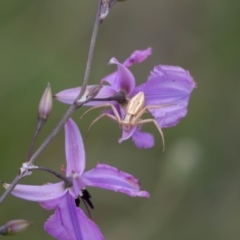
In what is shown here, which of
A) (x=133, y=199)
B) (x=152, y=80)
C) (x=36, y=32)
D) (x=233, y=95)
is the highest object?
(x=152, y=80)

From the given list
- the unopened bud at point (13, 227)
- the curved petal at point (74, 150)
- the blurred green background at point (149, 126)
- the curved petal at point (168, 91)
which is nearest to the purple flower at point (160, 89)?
the curved petal at point (168, 91)

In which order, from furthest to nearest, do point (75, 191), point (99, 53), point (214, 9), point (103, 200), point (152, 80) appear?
point (214, 9), point (99, 53), point (103, 200), point (152, 80), point (75, 191)

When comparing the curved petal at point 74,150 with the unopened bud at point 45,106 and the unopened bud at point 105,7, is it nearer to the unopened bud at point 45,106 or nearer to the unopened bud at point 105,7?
the unopened bud at point 45,106

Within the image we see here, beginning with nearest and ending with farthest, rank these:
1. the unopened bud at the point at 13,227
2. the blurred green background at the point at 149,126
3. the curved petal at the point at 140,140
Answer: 1. the unopened bud at the point at 13,227
2. the curved petal at the point at 140,140
3. the blurred green background at the point at 149,126

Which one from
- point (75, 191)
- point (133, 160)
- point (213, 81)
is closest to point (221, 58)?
point (213, 81)

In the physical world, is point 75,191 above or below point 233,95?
above

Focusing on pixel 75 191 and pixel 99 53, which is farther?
pixel 99 53

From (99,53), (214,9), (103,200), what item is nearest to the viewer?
(103,200)

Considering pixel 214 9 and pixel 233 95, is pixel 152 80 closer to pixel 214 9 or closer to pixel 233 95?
pixel 233 95
